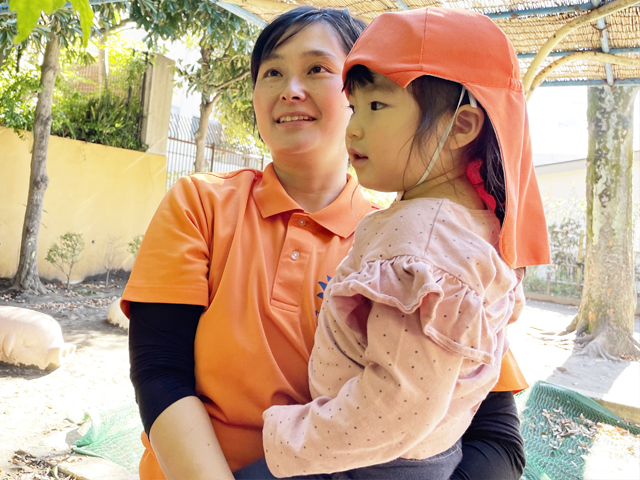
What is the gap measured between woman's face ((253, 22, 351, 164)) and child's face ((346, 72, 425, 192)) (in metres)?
0.32

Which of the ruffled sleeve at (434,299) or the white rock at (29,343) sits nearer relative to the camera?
the ruffled sleeve at (434,299)

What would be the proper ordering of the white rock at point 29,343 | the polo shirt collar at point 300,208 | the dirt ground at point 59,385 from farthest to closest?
the white rock at point 29,343
the dirt ground at point 59,385
the polo shirt collar at point 300,208

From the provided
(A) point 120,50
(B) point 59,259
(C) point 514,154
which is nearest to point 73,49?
(A) point 120,50

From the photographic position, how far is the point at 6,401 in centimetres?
427

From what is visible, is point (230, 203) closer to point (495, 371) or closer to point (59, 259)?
point (495, 371)

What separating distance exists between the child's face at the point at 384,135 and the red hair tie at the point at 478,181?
11 cm

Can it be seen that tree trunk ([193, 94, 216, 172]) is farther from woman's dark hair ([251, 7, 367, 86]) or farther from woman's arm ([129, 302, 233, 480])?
woman's arm ([129, 302, 233, 480])

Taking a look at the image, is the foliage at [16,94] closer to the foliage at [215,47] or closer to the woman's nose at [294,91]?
the foliage at [215,47]

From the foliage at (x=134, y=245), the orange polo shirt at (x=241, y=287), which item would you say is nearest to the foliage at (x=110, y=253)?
the foliage at (x=134, y=245)

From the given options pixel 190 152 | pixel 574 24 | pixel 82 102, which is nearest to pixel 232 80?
pixel 82 102

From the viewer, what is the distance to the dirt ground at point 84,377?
11.6 feet

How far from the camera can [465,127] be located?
42.8 inches

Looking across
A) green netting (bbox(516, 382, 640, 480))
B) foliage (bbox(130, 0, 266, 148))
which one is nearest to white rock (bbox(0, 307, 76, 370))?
foliage (bbox(130, 0, 266, 148))

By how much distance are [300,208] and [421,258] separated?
1.80ft
